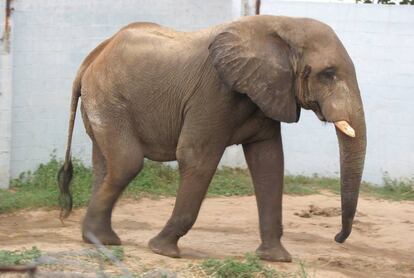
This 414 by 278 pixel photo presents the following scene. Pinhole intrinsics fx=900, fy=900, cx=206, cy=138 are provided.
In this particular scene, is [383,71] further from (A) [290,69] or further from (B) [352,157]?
(B) [352,157]

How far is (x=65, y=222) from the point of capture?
820 centimetres

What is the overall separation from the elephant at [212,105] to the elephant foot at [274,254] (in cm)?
1

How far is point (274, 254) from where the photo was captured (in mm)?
6766

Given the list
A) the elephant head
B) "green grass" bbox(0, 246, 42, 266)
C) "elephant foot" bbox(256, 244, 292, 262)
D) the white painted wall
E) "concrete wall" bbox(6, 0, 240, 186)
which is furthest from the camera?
"concrete wall" bbox(6, 0, 240, 186)

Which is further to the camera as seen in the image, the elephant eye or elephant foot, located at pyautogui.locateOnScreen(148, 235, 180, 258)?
elephant foot, located at pyautogui.locateOnScreen(148, 235, 180, 258)

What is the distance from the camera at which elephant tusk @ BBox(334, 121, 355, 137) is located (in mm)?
5992

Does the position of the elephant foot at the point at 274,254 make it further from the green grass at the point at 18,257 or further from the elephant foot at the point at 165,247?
the green grass at the point at 18,257

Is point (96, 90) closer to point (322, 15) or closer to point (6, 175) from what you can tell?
point (6, 175)

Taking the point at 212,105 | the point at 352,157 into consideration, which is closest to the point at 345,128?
the point at 352,157

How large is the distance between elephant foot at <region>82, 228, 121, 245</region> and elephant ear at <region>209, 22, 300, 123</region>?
1.54 meters

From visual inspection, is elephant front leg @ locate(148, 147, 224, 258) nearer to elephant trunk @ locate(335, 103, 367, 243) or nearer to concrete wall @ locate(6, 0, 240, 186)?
elephant trunk @ locate(335, 103, 367, 243)

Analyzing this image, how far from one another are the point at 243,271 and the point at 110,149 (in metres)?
1.58

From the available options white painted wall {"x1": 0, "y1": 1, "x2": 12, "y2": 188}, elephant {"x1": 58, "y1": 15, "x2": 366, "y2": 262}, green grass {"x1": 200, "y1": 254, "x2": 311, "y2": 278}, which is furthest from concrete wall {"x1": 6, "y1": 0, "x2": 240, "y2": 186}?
green grass {"x1": 200, "y1": 254, "x2": 311, "y2": 278}

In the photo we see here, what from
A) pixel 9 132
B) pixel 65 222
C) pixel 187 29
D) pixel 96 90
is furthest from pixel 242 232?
pixel 187 29
